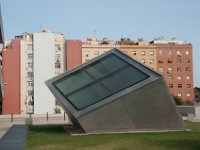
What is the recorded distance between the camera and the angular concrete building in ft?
68.8

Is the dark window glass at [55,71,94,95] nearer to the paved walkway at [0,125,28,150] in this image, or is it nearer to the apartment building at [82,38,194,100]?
the paved walkway at [0,125,28,150]

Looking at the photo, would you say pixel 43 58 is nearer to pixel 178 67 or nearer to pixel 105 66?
pixel 178 67

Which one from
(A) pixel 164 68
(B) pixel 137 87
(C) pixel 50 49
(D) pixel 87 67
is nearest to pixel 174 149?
(B) pixel 137 87

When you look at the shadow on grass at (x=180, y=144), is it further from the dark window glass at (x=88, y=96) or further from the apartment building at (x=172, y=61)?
the apartment building at (x=172, y=61)

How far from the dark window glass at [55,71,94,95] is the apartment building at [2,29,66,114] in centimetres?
6341

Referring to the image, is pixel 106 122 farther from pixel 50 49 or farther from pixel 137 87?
pixel 50 49

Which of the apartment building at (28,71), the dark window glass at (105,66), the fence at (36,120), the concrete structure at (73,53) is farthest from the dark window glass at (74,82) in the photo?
the concrete structure at (73,53)

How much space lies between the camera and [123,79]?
73.7 ft

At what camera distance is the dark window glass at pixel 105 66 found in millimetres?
23547

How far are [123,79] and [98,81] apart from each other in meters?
1.34

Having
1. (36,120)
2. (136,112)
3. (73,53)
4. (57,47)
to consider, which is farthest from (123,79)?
(57,47)

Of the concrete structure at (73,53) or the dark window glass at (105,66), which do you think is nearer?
the dark window glass at (105,66)

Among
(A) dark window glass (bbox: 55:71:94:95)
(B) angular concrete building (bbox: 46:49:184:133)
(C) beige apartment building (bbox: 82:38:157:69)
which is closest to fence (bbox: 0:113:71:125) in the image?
(A) dark window glass (bbox: 55:71:94:95)

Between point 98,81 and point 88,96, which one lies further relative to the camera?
point 98,81
